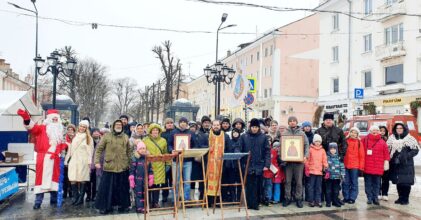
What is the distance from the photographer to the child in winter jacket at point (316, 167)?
25.3 ft

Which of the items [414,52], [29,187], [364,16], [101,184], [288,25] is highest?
[288,25]

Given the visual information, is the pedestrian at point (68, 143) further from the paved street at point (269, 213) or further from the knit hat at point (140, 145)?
the knit hat at point (140, 145)

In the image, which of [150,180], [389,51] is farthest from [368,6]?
[150,180]

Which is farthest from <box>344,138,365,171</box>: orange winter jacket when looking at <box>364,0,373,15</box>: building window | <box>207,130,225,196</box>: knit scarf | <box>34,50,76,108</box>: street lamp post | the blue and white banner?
<box>364,0,373,15</box>: building window

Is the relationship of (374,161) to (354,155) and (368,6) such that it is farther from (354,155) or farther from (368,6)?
(368,6)

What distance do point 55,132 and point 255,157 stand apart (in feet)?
14.4

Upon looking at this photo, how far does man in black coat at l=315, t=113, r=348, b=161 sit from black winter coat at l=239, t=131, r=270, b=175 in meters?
1.62

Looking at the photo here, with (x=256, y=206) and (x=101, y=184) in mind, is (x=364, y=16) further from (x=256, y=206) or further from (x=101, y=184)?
(x=101, y=184)

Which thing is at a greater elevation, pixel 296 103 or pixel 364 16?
pixel 364 16

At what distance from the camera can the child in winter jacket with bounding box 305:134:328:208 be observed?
7699 millimetres

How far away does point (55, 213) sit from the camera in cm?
711

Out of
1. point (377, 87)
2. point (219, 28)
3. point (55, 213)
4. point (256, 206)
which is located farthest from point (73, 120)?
point (377, 87)

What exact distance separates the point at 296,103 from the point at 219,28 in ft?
70.4

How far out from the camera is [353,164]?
8.02 metres
